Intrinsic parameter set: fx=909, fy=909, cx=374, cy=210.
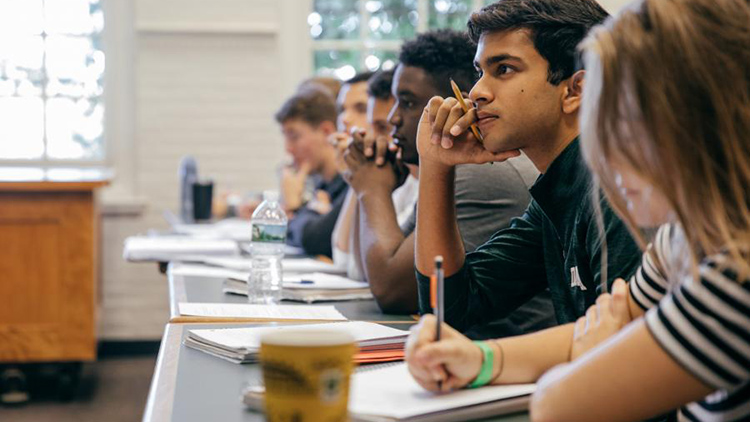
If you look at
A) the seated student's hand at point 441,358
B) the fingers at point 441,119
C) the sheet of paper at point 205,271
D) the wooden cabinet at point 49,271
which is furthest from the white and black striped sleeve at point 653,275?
the wooden cabinet at point 49,271

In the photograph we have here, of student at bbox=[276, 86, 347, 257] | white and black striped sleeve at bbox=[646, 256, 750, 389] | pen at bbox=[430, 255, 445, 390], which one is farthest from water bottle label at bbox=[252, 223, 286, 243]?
student at bbox=[276, 86, 347, 257]

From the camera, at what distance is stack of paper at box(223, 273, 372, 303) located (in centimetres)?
206

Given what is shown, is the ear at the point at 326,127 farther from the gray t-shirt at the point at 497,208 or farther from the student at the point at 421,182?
the gray t-shirt at the point at 497,208

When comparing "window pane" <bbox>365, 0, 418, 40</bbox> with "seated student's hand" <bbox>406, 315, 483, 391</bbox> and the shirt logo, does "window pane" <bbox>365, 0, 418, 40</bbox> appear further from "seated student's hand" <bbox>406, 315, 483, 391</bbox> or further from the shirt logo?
"seated student's hand" <bbox>406, 315, 483, 391</bbox>

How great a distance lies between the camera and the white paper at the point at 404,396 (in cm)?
102

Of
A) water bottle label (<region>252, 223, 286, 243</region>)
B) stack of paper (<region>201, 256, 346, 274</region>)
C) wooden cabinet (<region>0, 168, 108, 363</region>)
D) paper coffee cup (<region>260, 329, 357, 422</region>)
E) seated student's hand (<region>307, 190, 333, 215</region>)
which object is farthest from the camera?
wooden cabinet (<region>0, 168, 108, 363</region>)

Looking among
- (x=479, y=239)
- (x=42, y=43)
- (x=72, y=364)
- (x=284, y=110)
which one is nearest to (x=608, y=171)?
(x=479, y=239)

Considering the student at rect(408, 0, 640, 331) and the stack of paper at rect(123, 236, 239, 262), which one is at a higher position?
the student at rect(408, 0, 640, 331)

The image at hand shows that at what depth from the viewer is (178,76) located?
5.16 metres

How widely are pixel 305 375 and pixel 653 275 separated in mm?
540

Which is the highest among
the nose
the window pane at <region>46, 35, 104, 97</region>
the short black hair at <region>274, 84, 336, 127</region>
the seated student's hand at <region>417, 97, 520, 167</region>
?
the window pane at <region>46, 35, 104, 97</region>

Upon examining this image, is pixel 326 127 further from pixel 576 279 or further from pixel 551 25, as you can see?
pixel 576 279

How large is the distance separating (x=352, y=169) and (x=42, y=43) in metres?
3.49

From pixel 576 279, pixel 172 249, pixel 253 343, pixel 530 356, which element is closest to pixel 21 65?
pixel 172 249
